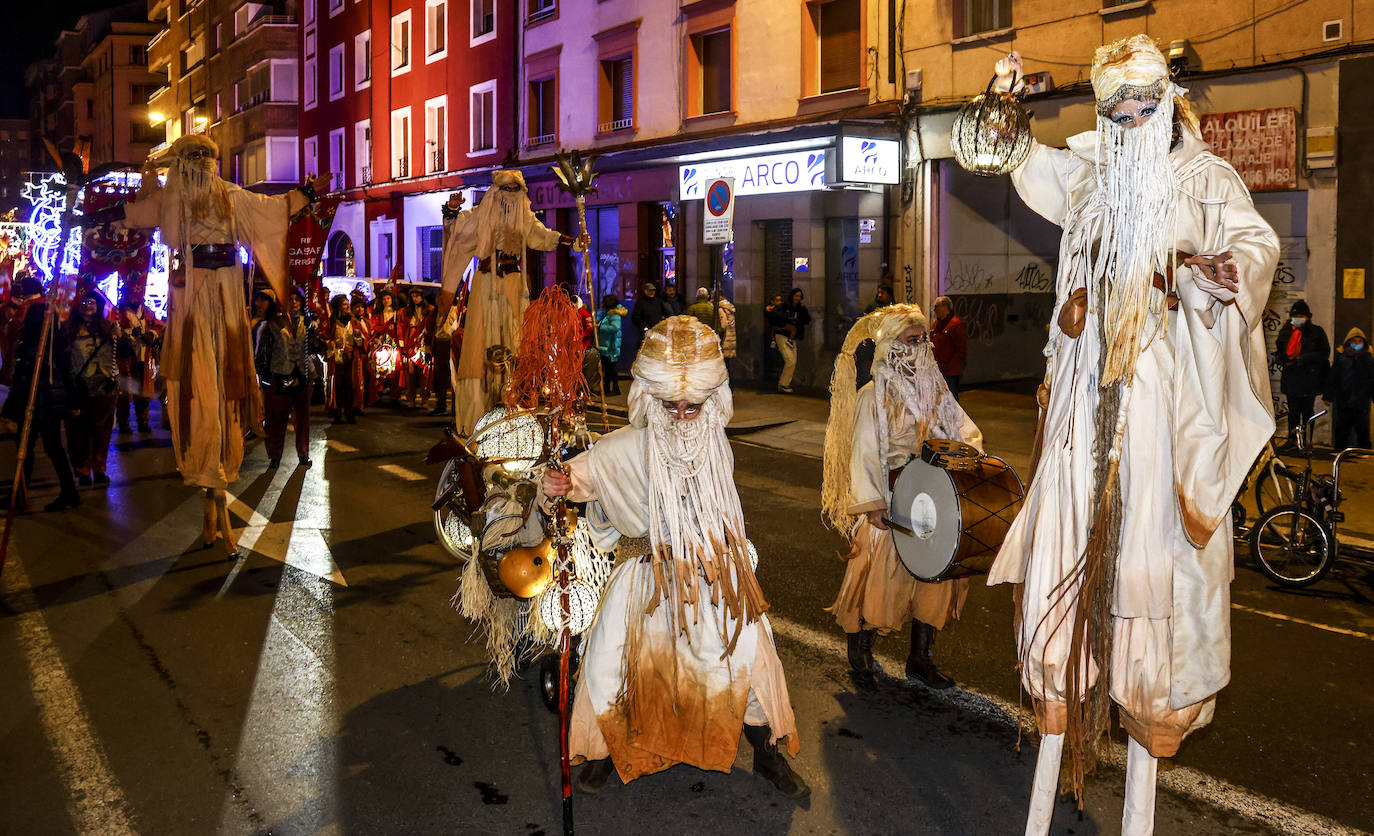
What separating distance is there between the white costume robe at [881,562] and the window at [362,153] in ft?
117

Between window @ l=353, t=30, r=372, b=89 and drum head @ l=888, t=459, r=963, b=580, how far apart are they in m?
36.8

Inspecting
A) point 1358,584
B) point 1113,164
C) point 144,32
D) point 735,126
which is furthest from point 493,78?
point 144,32

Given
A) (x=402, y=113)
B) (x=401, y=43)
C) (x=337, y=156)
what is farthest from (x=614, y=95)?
(x=337, y=156)

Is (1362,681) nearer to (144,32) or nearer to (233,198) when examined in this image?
(233,198)

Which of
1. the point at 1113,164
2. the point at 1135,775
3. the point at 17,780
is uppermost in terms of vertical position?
the point at 1113,164

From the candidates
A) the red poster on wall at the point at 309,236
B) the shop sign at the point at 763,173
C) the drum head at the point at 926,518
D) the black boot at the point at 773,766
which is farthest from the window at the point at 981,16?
the black boot at the point at 773,766

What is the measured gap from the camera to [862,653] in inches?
232

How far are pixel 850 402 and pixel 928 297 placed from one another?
1416cm

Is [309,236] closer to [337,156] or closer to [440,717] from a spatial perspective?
[440,717]

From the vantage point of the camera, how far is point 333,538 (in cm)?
933

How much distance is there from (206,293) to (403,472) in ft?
13.4

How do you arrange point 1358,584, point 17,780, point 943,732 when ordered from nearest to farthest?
point 17,780
point 943,732
point 1358,584

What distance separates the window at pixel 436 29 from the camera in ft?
112

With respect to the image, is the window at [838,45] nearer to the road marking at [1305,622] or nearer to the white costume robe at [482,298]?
the white costume robe at [482,298]
